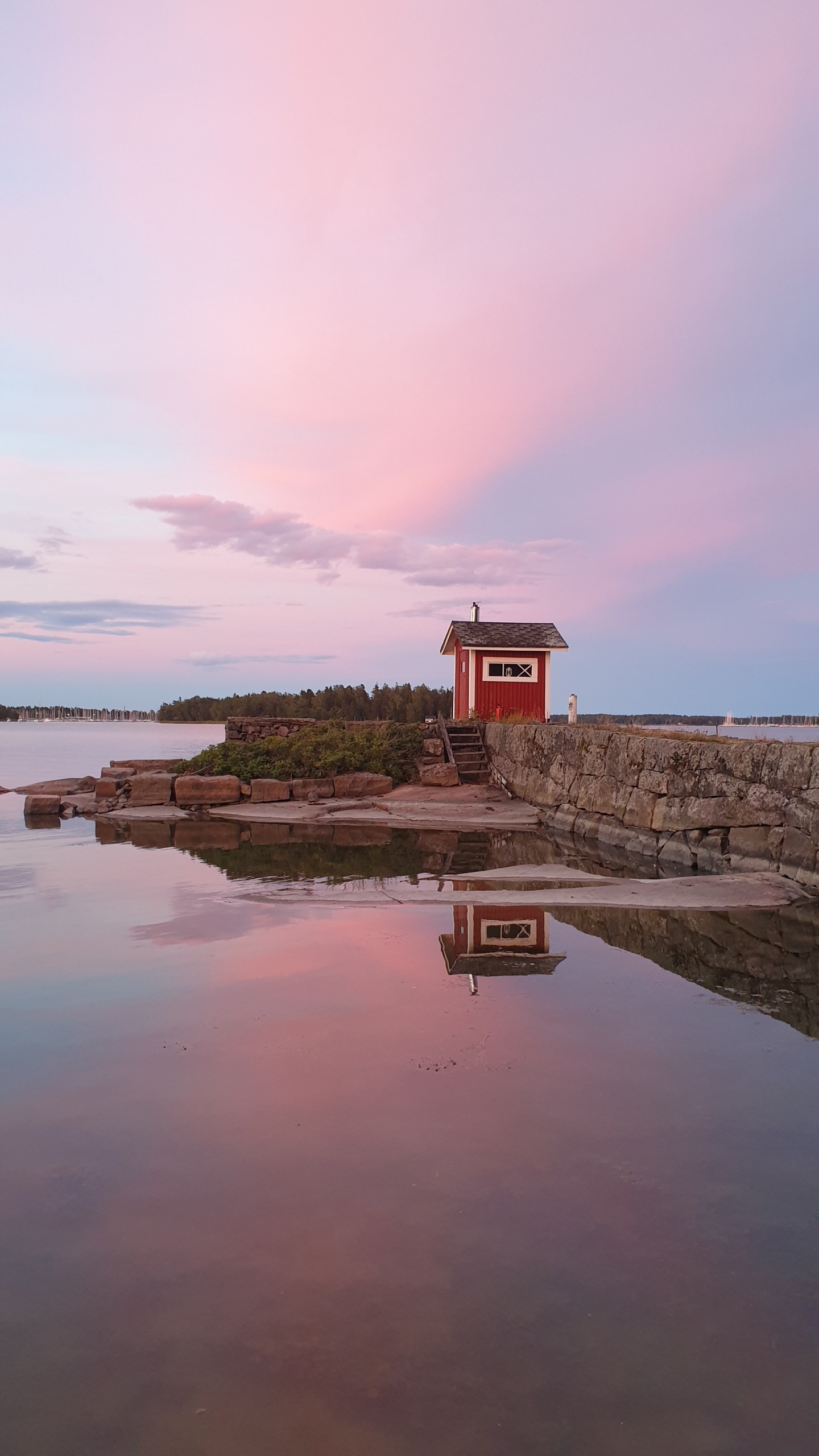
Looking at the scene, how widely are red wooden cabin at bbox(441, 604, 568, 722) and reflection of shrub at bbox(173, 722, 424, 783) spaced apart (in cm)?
468

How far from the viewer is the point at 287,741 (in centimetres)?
2378

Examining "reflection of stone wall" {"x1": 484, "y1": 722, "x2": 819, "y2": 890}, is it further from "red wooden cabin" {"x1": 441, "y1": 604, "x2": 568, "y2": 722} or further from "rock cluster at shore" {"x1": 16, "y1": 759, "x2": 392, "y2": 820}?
"red wooden cabin" {"x1": 441, "y1": 604, "x2": 568, "y2": 722}

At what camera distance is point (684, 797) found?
1280 cm

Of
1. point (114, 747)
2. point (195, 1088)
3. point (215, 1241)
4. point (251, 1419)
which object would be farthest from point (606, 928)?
point (114, 747)

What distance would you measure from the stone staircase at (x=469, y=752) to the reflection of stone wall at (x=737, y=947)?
14112mm

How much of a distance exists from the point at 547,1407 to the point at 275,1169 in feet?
5.20

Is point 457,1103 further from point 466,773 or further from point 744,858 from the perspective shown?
point 466,773

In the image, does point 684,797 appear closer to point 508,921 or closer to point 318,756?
point 508,921

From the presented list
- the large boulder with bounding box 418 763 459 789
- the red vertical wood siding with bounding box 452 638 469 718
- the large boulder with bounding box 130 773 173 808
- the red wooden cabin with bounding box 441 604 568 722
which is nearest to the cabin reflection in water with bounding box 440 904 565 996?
the large boulder with bounding box 418 763 459 789

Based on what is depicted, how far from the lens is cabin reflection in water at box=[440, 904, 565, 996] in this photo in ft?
22.6

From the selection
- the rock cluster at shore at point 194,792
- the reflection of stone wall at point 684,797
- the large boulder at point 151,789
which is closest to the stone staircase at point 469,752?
the rock cluster at shore at point 194,792

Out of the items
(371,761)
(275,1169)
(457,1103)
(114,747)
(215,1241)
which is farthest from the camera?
(114,747)

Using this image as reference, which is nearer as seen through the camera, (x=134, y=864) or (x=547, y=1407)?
(x=547, y=1407)

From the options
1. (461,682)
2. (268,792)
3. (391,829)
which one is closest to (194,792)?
(268,792)
